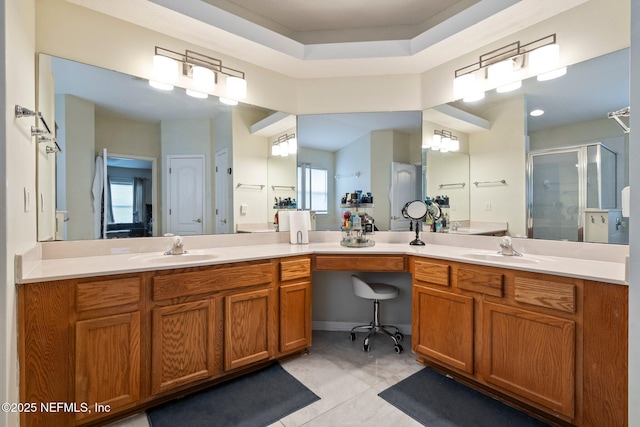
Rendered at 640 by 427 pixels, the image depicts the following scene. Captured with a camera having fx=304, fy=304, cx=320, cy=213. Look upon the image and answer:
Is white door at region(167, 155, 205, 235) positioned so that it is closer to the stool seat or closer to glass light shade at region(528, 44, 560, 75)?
the stool seat

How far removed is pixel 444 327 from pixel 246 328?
1.35 metres

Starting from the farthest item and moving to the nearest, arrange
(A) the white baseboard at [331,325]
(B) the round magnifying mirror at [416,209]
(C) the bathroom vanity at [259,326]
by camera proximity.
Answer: (A) the white baseboard at [331,325], (B) the round magnifying mirror at [416,209], (C) the bathroom vanity at [259,326]

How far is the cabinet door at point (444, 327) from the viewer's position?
6.40ft

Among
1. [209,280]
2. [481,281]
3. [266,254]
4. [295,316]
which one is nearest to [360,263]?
[295,316]

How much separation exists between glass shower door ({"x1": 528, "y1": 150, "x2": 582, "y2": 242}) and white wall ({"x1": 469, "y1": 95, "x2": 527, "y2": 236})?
0.22 feet

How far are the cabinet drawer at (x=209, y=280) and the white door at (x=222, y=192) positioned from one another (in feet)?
2.00

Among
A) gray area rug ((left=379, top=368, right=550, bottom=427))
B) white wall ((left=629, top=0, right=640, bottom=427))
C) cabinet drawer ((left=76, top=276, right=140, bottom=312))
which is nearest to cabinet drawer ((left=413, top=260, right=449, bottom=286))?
gray area rug ((left=379, top=368, right=550, bottom=427))

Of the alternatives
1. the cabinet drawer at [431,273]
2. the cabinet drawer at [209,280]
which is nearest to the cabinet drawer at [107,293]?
the cabinet drawer at [209,280]

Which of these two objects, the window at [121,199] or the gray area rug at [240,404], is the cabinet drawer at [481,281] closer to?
the gray area rug at [240,404]

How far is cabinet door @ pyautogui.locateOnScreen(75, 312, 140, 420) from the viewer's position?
1507 mm

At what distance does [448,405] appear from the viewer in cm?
183

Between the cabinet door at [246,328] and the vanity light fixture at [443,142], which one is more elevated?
the vanity light fixture at [443,142]

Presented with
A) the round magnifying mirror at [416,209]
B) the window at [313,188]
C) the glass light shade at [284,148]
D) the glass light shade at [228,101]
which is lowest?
the round magnifying mirror at [416,209]

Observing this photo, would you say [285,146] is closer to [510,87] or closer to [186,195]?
[186,195]
